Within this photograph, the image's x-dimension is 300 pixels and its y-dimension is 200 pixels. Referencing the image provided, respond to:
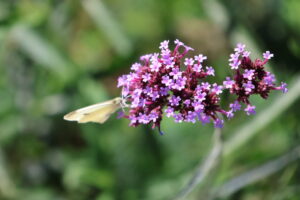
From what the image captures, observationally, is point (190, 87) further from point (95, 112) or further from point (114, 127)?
point (114, 127)

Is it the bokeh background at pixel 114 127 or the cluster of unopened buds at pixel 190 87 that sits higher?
the bokeh background at pixel 114 127

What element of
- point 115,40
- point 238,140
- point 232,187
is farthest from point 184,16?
point 232,187

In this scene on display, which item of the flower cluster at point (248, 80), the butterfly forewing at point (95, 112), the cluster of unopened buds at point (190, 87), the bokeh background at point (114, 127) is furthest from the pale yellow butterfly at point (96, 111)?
the bokeh background at point (114, 127)

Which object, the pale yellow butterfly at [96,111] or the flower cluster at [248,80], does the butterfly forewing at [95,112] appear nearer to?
the pale yellow butterfly at [96,111]

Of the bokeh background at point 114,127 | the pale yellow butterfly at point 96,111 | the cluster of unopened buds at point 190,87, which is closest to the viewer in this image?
the cluster of unopened buds at point 190,87

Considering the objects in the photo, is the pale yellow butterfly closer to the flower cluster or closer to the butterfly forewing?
the butterfly forewing

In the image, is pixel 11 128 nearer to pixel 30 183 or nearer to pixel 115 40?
pixel 30 183
